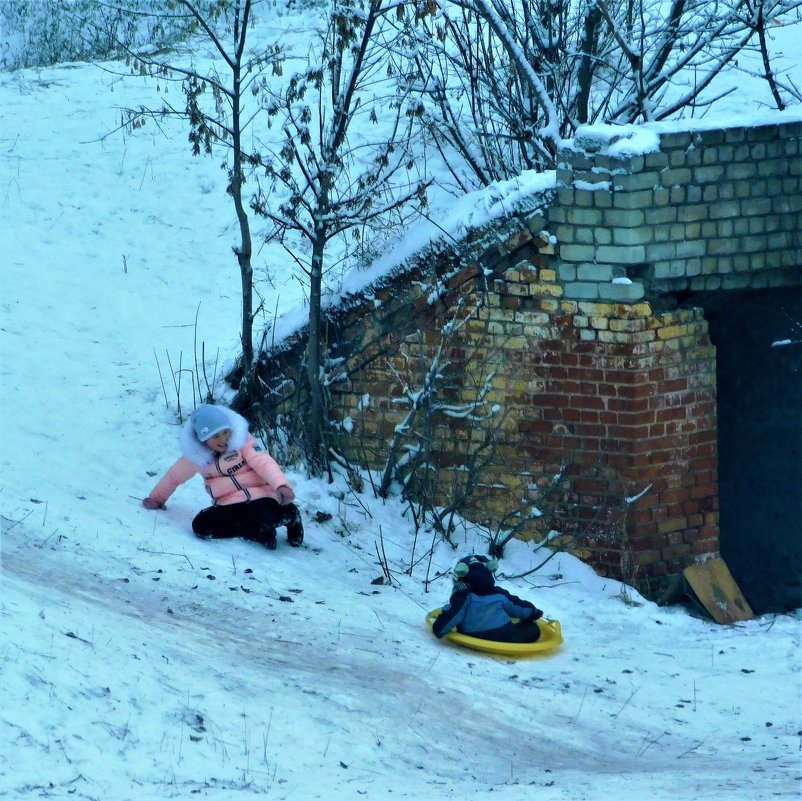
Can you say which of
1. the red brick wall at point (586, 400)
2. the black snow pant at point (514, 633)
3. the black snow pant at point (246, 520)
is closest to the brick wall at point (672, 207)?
the red brick wall at point (586, 400)

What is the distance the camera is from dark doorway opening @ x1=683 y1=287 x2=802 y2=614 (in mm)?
7871

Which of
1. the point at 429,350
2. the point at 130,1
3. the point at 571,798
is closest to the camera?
the point at 571,798

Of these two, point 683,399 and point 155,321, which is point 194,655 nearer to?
point 683,399

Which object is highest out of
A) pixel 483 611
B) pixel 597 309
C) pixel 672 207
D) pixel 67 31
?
pixel 67 31

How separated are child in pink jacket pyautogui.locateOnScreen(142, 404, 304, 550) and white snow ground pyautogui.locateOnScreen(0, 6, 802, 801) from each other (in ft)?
0.38

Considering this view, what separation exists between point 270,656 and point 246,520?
4.93ft

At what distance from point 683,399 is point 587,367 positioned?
655 mm

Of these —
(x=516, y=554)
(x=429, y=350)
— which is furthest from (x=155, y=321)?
(x=516, y=554)

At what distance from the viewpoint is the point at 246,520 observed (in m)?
6.45

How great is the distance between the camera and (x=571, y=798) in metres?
4.00

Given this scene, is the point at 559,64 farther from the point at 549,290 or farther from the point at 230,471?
the point at 230,471

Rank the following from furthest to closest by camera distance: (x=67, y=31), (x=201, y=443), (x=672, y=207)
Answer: (x=67, y=31) → (x=672, y=207) → (x=201, y=443)

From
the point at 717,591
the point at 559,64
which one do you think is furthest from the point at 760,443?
the point at 559,64

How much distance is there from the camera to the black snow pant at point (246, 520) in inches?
253
